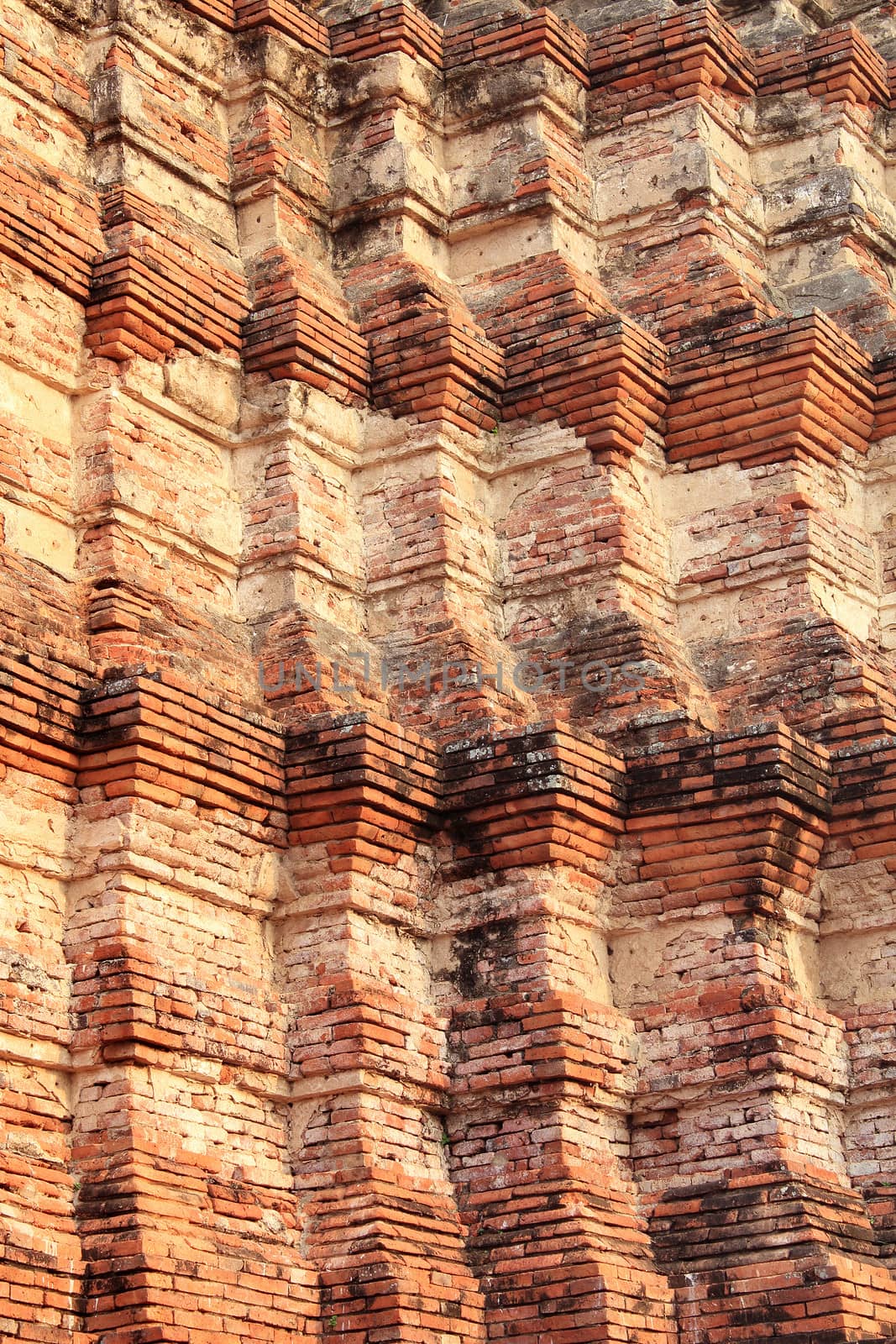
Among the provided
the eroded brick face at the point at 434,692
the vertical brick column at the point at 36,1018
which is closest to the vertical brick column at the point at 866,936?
the eroded brick face at the point at 434,692

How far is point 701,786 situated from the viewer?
1135 centimetres

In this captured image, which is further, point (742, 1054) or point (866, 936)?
point (866, 936)

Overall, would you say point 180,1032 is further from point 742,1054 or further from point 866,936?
point 866,936

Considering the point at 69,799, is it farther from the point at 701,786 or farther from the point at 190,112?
the point at 190,112

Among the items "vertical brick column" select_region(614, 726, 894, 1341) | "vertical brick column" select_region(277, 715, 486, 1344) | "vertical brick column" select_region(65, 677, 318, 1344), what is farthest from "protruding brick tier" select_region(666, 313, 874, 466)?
"vertical brick column" select_region(65, 677, 318, 1344)

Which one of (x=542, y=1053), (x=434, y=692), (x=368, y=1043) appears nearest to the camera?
(x=368, y=1043)

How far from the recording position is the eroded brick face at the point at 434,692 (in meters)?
9.99

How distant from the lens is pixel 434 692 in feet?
39.1

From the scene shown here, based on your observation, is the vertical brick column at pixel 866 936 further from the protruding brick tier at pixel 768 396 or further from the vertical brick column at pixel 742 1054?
the protruding brick tier at pixel 768 396

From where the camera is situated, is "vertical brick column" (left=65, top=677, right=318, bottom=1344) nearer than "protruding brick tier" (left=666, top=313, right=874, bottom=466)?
Yes

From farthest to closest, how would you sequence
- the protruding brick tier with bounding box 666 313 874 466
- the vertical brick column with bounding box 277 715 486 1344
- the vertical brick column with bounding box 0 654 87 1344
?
1. the protruding brick tier with bounding box 666 313 874 466
2. the vertical brick column with bounding box 277 715 486 1344
3. the vertical brick column with bounding box 0 654 87 1344

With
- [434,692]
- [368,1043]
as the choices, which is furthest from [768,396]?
[368,1043]

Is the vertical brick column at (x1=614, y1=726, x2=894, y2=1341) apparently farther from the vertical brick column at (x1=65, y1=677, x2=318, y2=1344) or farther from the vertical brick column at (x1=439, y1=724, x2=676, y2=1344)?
the vertical brick column at (x1=65, y1=677, x2=318, y2=1344)

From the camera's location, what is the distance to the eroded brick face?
9992 mm
